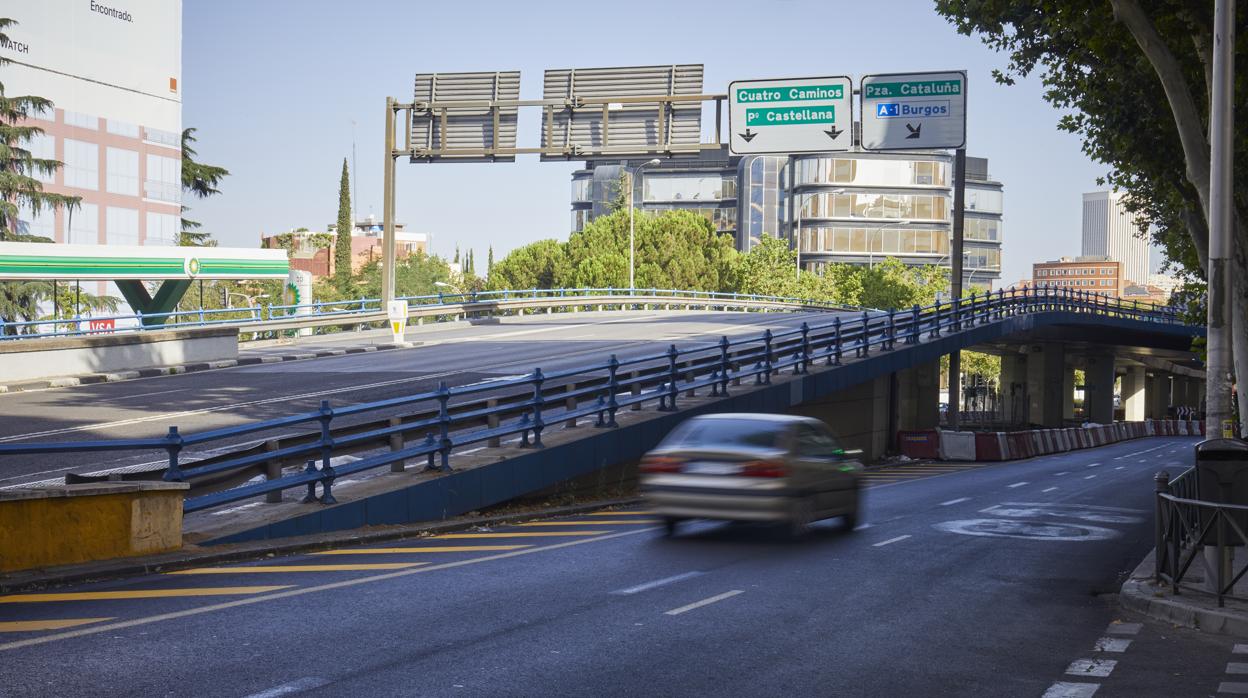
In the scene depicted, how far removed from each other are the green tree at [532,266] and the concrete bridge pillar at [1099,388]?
4815 cm

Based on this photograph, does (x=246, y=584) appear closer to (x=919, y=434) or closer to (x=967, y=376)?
(x=919, y=434)

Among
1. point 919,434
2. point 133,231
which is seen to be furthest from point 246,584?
point 133,231

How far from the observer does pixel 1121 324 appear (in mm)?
64250

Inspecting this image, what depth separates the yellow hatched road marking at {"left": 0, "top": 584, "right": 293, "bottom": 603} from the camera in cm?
1050

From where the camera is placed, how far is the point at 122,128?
3629 inches

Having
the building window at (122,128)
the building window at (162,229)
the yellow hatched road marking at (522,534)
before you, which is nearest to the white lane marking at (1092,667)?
the yellow hatched road marking at (522,534)

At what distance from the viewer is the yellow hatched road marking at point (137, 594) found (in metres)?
10.5

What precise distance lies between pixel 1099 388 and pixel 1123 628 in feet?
235

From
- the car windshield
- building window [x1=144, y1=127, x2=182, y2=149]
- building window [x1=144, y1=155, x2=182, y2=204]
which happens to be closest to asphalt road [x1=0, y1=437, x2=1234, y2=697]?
the car windshield

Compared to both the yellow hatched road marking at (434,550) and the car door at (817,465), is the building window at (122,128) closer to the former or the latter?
the car door at (817,465)

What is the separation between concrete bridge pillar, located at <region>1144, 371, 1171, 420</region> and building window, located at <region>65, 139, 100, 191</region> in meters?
81.3

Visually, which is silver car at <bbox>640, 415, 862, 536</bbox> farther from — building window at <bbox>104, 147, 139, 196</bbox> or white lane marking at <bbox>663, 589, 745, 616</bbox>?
building window at <bbox>104, 147, 139, 196</bbox>

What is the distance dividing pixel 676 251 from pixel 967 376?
51.0 metres

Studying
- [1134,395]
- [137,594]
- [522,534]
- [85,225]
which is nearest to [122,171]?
[85,225]
